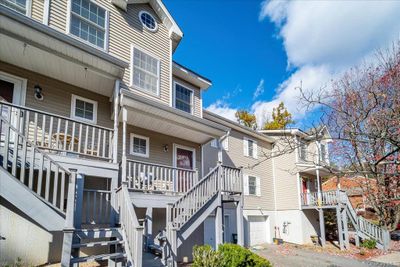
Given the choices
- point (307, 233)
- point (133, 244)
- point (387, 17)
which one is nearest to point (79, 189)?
point (133, 244)

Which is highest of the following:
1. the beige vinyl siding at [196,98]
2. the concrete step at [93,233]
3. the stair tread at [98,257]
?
the beige vinyl siding at [196,98]

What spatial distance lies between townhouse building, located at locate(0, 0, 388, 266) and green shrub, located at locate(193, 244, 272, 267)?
1.14m

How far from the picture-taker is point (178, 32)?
12.5 meters

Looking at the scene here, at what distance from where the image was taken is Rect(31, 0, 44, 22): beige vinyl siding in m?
8.15

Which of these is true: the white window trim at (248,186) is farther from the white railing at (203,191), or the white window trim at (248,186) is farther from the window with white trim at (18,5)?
the window with white trim at (18,5)

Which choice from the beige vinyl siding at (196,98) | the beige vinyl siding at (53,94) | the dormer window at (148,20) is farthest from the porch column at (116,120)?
the beige vinyl siding at (196,98)

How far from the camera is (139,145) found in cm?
1047

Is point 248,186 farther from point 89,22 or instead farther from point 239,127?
point 89,22

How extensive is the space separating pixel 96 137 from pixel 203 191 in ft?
13.2

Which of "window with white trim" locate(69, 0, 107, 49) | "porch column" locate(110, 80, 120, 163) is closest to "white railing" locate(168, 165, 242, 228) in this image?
"porch column" locate(110, 80, 120, 163)

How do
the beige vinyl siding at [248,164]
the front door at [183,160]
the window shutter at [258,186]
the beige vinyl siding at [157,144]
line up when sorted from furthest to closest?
the window shutter at [258,186] → the beige vinyl siding at [248,164] → the front door at [183,160] → the beige vinyl siding at [157,144]

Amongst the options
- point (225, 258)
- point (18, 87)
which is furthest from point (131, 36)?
point (225, 258)

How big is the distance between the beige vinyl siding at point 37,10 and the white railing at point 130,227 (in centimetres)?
572

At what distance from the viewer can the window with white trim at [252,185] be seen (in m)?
17.8
